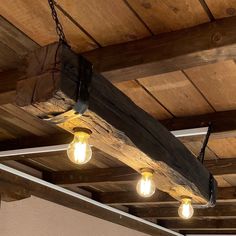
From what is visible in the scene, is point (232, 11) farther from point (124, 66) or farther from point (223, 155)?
point (223, 155)

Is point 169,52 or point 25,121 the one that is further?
point 25,121

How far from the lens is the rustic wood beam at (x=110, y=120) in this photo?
164cm

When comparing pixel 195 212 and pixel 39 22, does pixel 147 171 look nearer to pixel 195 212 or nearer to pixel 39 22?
pixel 39 22

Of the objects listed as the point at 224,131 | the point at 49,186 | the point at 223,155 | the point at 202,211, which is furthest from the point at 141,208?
the point at 224,131

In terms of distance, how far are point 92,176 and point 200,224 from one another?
10.0 ft

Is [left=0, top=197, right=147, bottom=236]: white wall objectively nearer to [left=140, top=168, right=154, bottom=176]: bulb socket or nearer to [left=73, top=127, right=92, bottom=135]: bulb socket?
[left=140, top=168, right=154, bottom=176]: bulb socket

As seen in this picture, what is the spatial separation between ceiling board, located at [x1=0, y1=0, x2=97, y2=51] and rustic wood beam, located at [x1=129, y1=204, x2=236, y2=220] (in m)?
4.27

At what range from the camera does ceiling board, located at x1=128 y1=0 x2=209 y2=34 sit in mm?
2109

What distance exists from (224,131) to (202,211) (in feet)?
10.9

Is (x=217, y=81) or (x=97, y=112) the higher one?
(x=217, y=81)

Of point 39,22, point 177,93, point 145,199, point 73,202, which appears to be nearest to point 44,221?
point 73,202

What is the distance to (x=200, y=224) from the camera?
7.12m

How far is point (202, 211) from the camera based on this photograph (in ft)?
20.5

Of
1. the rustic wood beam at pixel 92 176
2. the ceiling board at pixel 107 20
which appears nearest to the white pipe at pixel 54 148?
the rustic wood beam at pixel 92 176
